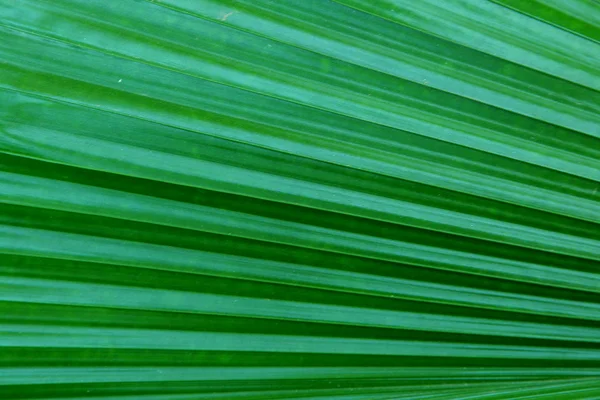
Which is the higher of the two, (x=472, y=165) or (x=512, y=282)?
(x=472, y=165)

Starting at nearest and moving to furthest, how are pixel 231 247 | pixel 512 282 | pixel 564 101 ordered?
pixel 231 247 < pixel 564 101 < pixel 512 282

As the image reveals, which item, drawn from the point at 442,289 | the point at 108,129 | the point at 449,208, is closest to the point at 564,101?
the point at 449,208

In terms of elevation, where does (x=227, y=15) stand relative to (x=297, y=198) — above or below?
above

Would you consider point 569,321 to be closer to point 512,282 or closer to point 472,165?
point 512,282

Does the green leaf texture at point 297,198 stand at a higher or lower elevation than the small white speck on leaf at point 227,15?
lower

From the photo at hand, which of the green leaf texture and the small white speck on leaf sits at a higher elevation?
the small white speck on leaf

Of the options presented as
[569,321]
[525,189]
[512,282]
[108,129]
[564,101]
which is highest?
[108,129]

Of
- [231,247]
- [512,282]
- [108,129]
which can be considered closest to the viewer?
[108,129]

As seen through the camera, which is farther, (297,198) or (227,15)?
(297,198)
